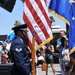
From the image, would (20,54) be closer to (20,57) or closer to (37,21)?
(20,57)

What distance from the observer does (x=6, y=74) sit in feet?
27.3

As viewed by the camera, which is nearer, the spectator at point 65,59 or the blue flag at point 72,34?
the blue flag at point 72,34

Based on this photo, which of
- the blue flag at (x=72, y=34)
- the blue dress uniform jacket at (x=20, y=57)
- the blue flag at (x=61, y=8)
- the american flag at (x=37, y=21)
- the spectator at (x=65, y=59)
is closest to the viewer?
the blue dress uniform jacket at (x=20, y=57)

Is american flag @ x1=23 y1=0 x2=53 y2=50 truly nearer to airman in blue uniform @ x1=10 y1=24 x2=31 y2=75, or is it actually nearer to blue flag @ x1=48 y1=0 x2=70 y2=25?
blue flag @ x1=48 y1=0 x2=70 y2=25

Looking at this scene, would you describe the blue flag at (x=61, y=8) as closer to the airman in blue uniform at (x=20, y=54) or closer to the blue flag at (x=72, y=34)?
the blue flag at (x=72, y=34)

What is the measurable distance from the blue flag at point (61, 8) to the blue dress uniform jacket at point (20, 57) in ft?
5.20

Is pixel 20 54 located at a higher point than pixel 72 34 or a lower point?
lower

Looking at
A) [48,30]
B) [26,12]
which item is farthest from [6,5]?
[48,30]

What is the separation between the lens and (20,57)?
736 cm

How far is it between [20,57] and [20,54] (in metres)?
0.07

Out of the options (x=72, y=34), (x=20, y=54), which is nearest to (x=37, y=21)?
(x=72, y=34)

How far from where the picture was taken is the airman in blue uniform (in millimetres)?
7370

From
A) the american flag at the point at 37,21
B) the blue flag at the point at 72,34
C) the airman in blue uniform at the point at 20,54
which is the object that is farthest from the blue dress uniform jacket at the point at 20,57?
the blue flag at the point at 72,34

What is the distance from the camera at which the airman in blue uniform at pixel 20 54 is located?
7.37 m
